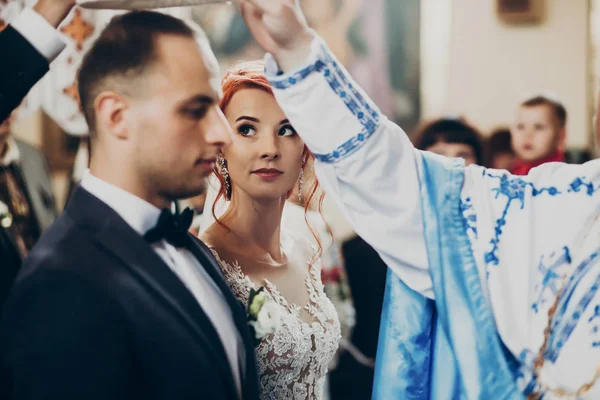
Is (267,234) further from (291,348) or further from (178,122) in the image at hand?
(178,122)

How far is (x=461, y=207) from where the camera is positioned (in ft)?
5.28

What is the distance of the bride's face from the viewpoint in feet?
6.23

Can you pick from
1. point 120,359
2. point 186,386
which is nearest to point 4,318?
point 120,359

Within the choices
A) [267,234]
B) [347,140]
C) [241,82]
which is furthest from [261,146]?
[347,140]

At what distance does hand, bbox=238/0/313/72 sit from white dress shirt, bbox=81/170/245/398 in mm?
345

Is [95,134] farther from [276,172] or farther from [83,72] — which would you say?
[276,172]

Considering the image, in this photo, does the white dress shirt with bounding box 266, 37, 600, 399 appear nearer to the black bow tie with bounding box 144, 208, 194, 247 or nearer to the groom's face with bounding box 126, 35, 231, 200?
the groom's face with bounding box 126, 35, 231, 200

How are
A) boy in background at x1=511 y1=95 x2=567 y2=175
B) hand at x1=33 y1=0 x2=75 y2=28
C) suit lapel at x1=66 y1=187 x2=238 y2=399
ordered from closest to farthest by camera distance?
suit lapel at x1=66 y1=187 x2=238 y2=399 → hand at x1=33 y1=0 x2=75 y2=28 → boy in background at x1=511 y1=95 x2=567 y2=175

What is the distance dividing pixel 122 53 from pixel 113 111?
96 mm

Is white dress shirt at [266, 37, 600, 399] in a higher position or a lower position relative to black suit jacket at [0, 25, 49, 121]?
lower

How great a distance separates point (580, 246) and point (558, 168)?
191 millimetres

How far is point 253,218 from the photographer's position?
2.04m

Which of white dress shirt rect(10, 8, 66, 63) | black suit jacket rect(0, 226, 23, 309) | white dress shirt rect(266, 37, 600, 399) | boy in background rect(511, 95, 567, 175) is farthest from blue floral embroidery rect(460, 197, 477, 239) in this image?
boy in background rect(511, 95, 567, 175)

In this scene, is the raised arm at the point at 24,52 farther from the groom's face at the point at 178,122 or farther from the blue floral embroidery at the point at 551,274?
the blue floral embroidery at the point at 551,274
